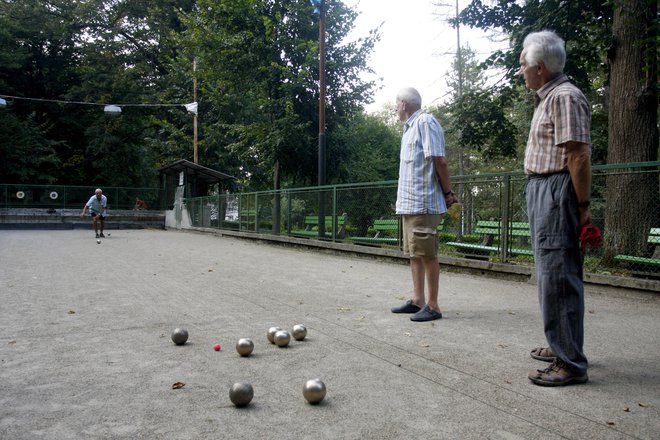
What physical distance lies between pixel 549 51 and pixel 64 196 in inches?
1438

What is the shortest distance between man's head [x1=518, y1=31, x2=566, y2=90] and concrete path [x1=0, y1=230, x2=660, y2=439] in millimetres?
1907

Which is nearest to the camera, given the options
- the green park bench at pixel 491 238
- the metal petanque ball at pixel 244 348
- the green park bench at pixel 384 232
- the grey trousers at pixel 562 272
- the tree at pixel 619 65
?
the grey trousers at pixel 562 272

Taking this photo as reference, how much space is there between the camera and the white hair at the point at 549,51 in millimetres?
3044

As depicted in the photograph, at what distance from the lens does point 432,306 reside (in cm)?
486

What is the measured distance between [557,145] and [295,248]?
12.0 metres

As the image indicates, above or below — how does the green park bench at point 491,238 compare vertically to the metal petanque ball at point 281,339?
above

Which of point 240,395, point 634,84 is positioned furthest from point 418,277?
point 634,84

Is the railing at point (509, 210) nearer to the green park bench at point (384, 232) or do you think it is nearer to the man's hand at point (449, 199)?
the green park bench at point (384, 232)

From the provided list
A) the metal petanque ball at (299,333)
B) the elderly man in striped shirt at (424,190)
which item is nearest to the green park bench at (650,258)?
the elderly man in striped shirt at (424,190)

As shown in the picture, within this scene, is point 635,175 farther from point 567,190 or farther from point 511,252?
point 567,190

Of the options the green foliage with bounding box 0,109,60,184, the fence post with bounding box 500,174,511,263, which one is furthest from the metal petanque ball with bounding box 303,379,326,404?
the green foliage with bounding box 0,109,60,184

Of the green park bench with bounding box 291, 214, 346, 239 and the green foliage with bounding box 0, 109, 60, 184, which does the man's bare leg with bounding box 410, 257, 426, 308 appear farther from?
the green foliage with bounding box 0, 109, 60, 184

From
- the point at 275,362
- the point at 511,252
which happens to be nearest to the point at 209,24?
the point at 511,252

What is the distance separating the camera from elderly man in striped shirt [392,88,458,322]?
4680 mm
